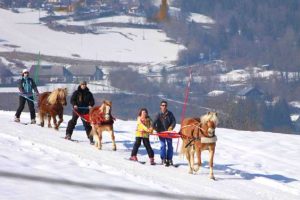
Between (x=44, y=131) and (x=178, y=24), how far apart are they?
168093mm

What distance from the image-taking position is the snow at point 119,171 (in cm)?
1376

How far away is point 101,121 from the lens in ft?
62.1

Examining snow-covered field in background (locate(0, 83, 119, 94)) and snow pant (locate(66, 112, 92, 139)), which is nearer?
snow pant (locate(66, 112, 92, 139))

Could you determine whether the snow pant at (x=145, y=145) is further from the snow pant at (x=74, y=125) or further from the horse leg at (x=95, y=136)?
→ the snow pant at (x=74, y=125)

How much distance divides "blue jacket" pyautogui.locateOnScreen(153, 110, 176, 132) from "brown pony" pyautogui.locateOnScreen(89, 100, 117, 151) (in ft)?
3.94

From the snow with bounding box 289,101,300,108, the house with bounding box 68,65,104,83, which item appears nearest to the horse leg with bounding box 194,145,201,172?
the house with bounding box 68,65,104,83

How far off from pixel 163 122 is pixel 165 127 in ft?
0.40

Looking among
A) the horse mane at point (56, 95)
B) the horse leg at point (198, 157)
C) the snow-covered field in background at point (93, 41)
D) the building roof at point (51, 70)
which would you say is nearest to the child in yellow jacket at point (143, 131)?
the horse leg at point (198, 157)

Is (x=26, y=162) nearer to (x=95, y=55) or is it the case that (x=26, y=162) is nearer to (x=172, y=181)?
(x=172, y=181)

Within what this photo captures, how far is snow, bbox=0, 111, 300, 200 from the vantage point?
13.8m

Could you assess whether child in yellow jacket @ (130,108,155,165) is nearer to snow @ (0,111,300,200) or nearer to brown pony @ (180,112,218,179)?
snow @ (0,111,300,200)

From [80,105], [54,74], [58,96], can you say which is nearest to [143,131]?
[80,105]

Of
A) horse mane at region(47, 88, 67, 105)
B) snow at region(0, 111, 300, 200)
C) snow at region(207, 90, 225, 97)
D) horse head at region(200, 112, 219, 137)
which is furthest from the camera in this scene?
snow at region(207, 90, 225, 97)

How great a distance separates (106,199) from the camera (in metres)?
13.3
